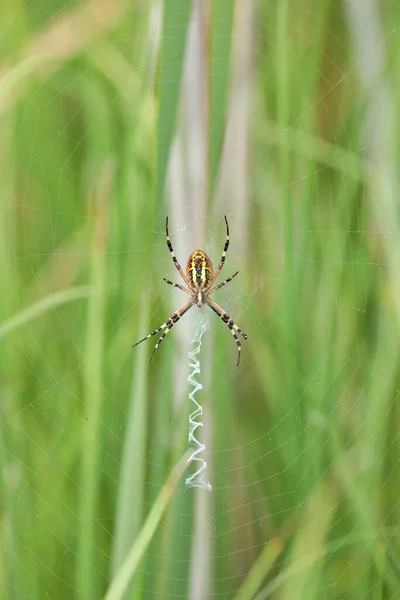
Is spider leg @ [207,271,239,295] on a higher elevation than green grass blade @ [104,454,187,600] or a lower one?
higher

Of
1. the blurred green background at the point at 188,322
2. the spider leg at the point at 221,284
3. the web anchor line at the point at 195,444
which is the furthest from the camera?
the spider leg at the point at 221,284

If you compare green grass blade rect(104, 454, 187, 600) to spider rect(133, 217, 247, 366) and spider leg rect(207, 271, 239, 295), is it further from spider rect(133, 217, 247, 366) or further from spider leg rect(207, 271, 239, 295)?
spider leg rect(207, 271, 239, 295)

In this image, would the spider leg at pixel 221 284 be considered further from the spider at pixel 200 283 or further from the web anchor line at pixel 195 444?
the web anchor line at pixel 195 444

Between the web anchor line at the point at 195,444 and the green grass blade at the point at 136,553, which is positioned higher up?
the web anchor line at the point at 195,444

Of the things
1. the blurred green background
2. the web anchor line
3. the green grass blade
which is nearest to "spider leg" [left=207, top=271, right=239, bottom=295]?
the blurred green background

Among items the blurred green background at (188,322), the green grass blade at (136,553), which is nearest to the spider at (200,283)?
the blurred green background at (188,322)

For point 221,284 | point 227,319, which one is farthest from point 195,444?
point 221,284

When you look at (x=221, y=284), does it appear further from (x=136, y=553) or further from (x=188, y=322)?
(x=136, y=553)
